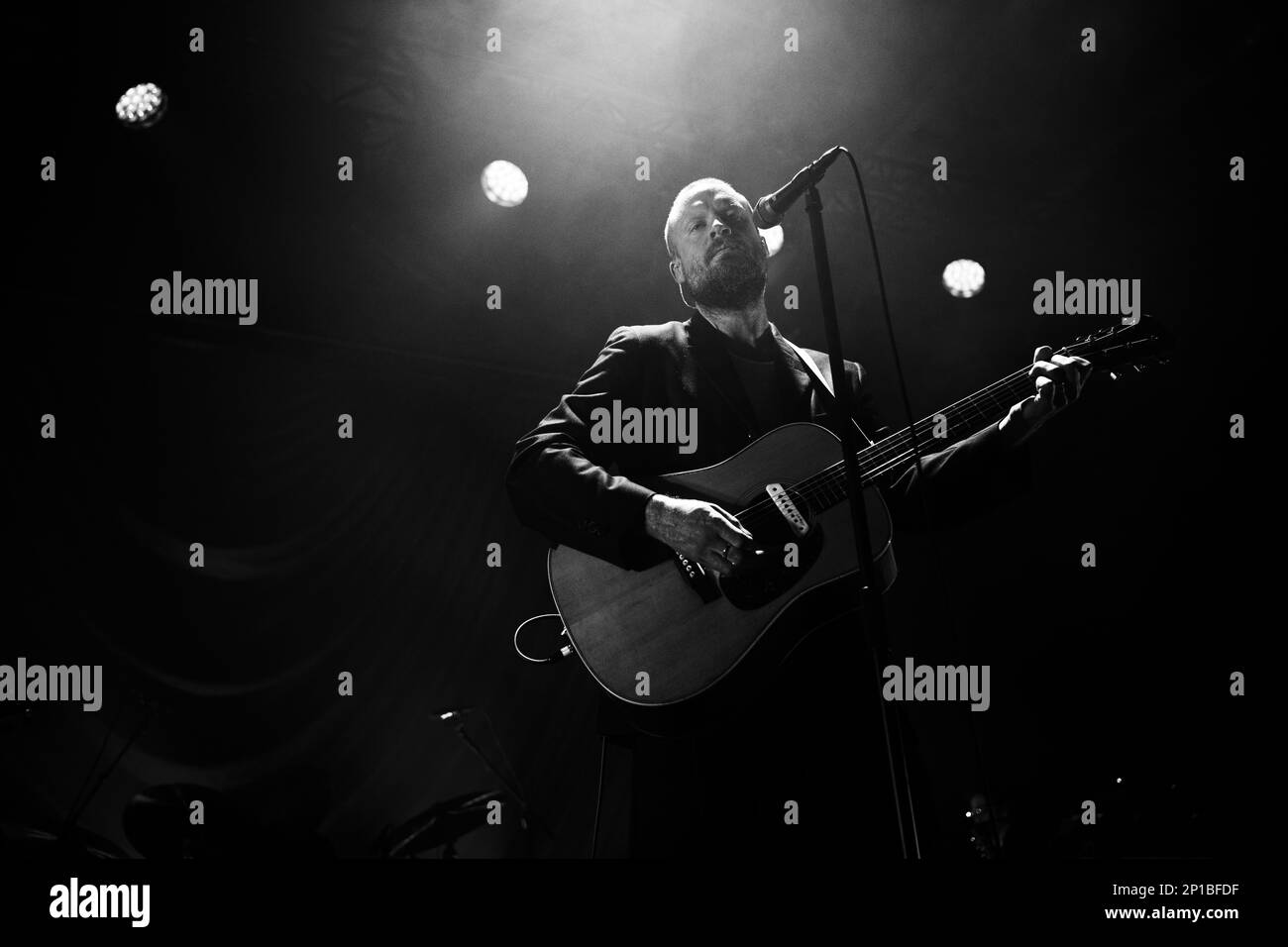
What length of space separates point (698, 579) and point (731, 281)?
0.92 m

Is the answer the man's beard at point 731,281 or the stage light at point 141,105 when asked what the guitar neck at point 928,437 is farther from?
the stage light at point 141,105

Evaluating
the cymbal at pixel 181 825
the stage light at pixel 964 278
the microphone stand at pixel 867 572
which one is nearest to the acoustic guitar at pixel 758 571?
the microphone stand at pixel 867 572

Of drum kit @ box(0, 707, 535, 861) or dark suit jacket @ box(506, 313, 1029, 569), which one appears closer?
dark suit jacket @ box(506, 313, 1029, 569)

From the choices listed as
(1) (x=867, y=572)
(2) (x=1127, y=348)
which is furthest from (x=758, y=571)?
(2) (x=1127, y=348)

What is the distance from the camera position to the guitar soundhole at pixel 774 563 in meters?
2.01

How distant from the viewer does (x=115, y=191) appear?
14.0ft

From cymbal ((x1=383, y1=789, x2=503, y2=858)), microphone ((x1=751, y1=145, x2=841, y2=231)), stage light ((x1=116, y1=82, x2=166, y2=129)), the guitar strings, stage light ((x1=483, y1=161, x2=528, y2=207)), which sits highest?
stage light ((x1=116, y1=82, x2=166, y2=129))

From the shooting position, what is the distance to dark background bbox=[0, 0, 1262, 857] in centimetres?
404

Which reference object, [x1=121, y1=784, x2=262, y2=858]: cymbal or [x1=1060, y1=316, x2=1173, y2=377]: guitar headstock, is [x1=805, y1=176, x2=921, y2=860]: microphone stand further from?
[x1=121, y1=784, x2=262, y2=858]: cymbal

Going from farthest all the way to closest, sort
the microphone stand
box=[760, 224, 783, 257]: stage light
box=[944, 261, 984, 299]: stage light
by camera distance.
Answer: box=[944, 261, 984, 299]: stage light → box=[760, 224, 783, 257]: stage light → the microphone stand

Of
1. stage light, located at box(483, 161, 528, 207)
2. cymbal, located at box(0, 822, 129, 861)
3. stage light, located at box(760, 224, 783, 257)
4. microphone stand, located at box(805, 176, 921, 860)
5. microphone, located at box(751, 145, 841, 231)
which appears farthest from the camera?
stage light, located at box(760, 224, 783, 257)

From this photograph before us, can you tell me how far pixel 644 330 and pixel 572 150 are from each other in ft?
7.98

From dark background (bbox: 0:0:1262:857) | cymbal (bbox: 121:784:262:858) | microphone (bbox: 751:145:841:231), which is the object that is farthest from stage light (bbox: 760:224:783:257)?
cymbal (bbox: 121:784:262:858)
